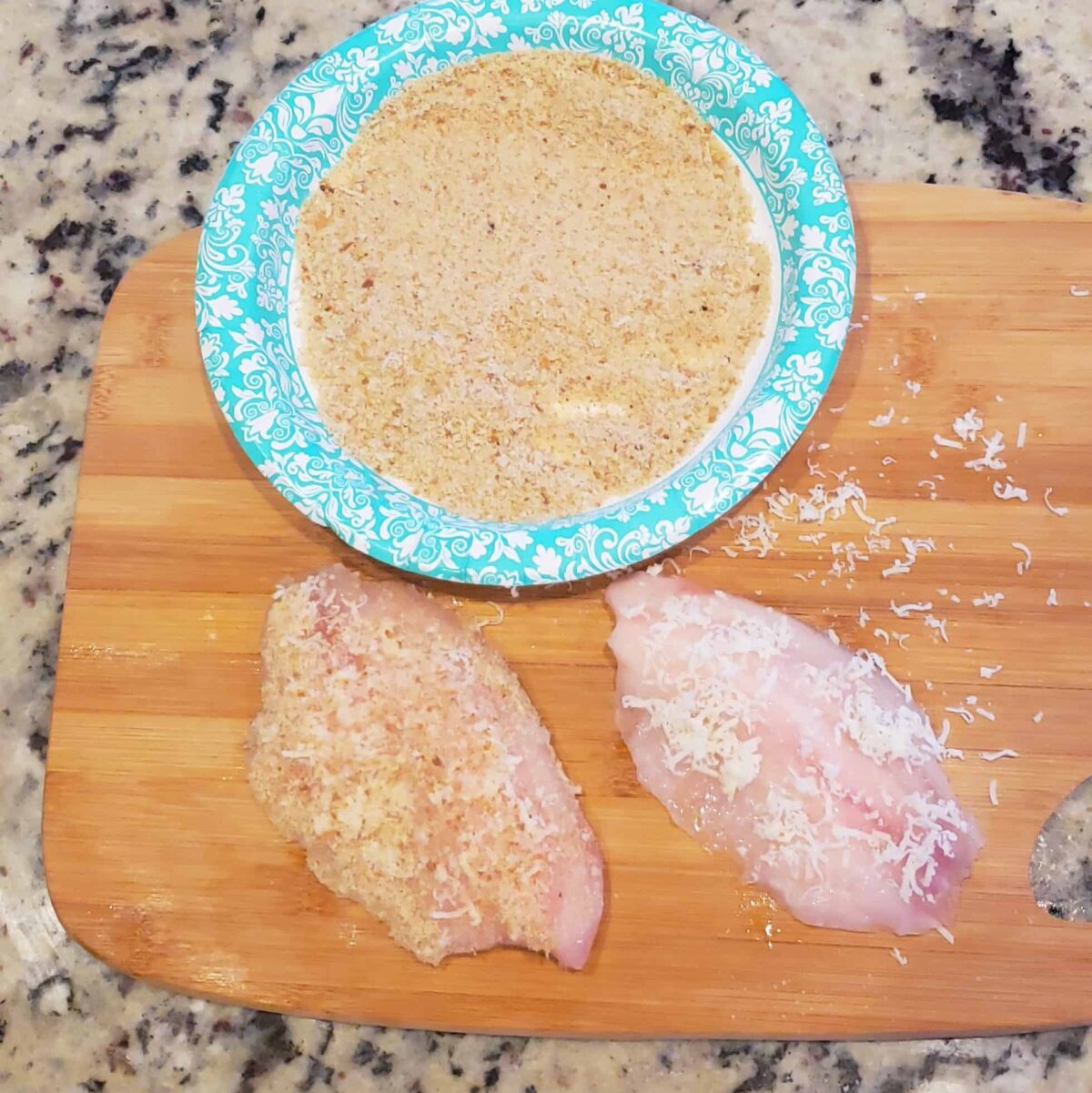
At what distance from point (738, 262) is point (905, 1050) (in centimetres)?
98

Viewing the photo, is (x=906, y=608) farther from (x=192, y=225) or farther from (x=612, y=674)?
(x=192, y=225)

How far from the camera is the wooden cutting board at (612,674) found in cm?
112

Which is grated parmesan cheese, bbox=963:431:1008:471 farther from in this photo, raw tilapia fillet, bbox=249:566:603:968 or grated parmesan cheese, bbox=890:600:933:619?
raw tilapia fillet, bbox=249:566:603:968

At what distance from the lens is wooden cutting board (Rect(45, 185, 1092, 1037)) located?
44.0 inches

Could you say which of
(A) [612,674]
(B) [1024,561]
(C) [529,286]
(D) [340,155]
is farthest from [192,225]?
(B) [1024,561]

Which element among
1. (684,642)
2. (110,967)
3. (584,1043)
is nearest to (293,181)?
(684,642)

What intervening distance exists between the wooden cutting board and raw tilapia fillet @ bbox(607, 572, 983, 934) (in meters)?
0.04

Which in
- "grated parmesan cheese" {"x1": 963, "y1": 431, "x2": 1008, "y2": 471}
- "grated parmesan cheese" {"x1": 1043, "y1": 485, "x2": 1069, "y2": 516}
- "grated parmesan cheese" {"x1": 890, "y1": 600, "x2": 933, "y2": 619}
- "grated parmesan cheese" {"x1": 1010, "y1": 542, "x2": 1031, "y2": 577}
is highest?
"grated parmesan cheese" {"x1": 963, "y1": 431, "x2": 1008, "y2": 471}

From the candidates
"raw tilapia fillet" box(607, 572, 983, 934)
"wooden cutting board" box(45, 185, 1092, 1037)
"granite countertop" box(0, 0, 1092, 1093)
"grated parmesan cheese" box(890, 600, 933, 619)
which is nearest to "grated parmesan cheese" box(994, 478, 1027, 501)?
"wooden cutting board" box(45, 185, 1092, 1037)

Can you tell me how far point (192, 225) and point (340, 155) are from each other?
341mm

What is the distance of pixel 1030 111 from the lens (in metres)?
1.53

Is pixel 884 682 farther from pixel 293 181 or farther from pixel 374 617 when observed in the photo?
pixel 293 181

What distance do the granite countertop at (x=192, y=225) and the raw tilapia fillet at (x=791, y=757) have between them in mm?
225

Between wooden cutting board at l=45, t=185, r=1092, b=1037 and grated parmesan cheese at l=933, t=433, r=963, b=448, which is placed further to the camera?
grated parmesan cheese at l=933, t=433, r=963, b=448
